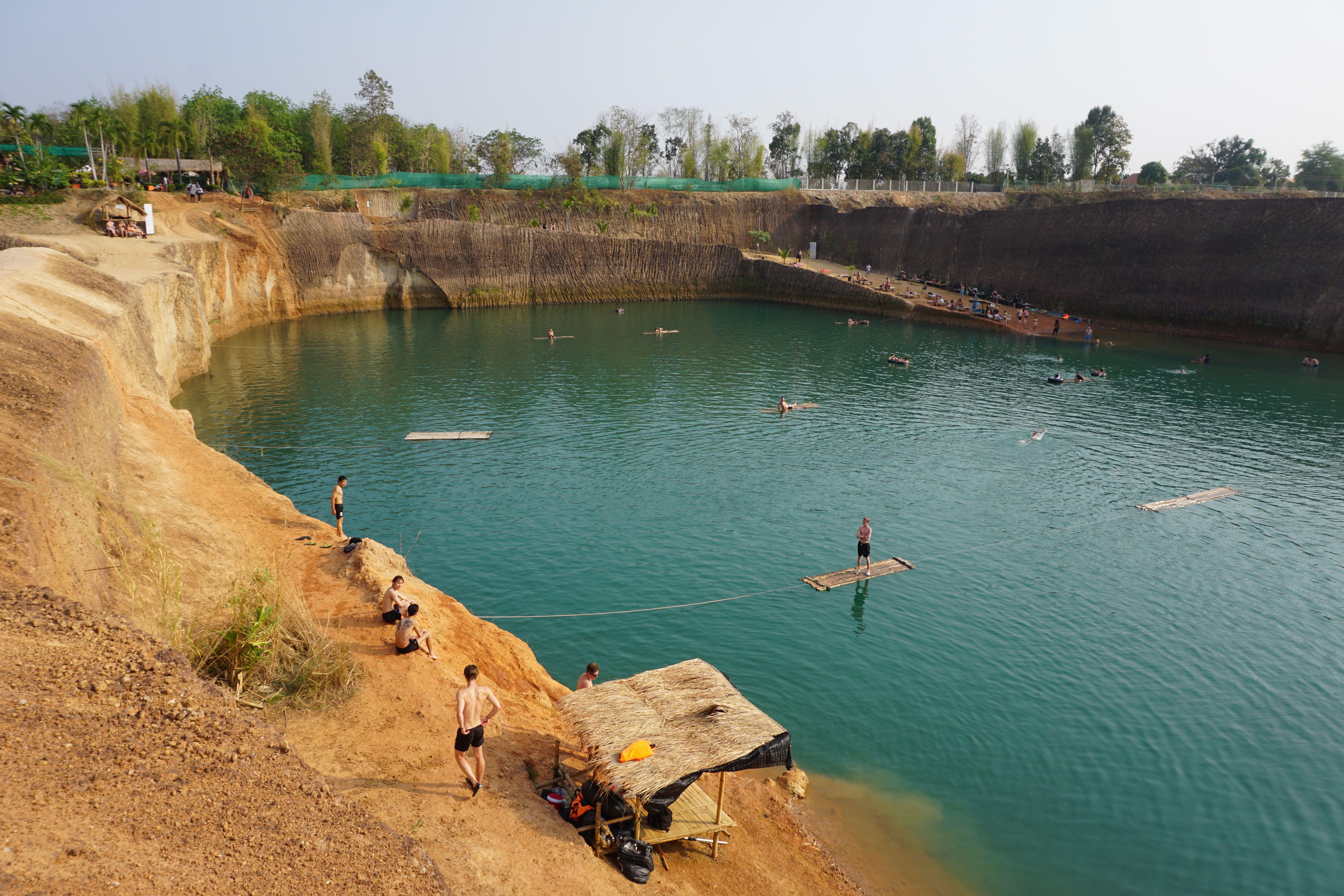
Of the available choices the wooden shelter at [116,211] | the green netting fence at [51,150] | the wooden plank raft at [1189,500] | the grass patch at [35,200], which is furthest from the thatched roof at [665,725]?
the green netting fence at [51,150]

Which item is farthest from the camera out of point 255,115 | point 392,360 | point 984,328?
point 255,115

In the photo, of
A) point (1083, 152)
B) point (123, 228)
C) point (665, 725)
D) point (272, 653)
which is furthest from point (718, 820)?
point (1083, 152)

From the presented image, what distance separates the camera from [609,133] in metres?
103

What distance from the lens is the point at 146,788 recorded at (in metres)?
7.36

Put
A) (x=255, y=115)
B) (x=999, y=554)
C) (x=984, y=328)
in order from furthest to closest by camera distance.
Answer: (x=255, y=115), (x=984, y=328), (x=999, y=554)

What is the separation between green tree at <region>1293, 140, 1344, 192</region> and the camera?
275 feet

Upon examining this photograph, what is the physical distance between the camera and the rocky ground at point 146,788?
20.8ft

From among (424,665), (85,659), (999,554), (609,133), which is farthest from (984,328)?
(85,659)

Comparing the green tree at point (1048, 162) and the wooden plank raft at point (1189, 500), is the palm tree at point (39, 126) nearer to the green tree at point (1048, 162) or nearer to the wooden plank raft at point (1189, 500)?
the wooden plank raft at point (1189, 500)

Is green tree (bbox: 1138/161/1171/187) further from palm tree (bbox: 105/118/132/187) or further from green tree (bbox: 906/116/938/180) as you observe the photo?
palm tree (bbox: 105/118/132/187)

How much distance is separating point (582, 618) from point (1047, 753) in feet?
37.4

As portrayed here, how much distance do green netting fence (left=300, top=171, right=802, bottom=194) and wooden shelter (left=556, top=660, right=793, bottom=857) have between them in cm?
7784

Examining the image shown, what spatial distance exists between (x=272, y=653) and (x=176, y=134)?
77309 millimetres

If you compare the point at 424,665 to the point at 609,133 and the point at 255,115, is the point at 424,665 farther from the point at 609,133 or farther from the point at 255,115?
the point at 609,133
